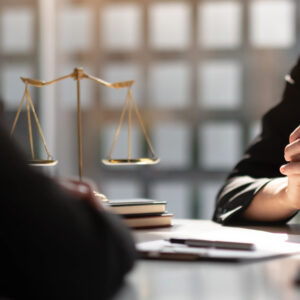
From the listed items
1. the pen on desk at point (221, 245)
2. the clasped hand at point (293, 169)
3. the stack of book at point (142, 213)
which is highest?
the clasped hand at point (293, 169)

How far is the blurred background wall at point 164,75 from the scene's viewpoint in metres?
3.37

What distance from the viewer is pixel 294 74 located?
1.60 metres

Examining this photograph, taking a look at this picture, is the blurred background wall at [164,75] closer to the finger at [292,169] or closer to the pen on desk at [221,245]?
the finger at [292,169]

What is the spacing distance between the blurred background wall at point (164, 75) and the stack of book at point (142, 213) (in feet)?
7.49

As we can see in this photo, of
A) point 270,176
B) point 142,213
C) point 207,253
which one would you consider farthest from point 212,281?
point 270,176

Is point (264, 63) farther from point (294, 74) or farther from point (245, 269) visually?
point (245, 269)

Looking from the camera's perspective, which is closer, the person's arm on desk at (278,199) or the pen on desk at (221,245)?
the pen on desk at (221,245)

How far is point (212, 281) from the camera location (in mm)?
622

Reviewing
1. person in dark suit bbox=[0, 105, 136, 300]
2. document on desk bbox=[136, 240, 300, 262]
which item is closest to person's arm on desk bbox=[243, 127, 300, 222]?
document on desk bbox=[136, 240, 300, 262]

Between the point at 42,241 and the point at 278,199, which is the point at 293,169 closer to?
the point at 278,199

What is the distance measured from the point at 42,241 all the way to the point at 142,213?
0.69 meters

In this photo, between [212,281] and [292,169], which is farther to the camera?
[292,169]

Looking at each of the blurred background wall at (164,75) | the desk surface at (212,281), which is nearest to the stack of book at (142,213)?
the desk surface at (212,281)

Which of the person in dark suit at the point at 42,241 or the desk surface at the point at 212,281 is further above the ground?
the person in dark suit at the point at 42,241
